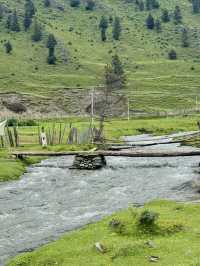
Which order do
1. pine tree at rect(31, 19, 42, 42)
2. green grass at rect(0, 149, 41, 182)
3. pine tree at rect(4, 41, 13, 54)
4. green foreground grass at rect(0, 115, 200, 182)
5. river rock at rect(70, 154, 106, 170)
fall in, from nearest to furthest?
green grass at rect(0, 149, 41, 182), green foreground grass at rect(0, 115, 200, 182), river rock at rect(70, 154, 106, 170), pine tree at rect(4, 41, 13, 54), pine tree at rect(31, 19, 42, 42)

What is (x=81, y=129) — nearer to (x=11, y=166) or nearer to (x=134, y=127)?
(x=134, y=127)

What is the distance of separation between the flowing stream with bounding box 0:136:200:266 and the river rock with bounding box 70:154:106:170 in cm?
113

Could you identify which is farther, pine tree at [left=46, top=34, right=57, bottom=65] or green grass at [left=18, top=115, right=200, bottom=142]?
pine tree at [left=46, top=34, right=57, bottom=65]

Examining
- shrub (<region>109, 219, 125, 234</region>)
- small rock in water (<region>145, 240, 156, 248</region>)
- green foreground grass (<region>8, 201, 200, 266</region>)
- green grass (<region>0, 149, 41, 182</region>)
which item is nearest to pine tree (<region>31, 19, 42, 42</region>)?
green grass (<region>0, 149, 41, 182</region>)

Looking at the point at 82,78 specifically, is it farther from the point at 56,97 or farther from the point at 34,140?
the point at 34,140

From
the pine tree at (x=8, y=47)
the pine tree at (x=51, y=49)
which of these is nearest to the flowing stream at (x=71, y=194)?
the pine tree at (x=51, y=49)

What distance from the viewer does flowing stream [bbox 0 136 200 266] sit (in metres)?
30.8

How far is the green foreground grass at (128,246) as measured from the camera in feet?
75.4

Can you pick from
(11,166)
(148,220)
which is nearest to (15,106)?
(11,166)

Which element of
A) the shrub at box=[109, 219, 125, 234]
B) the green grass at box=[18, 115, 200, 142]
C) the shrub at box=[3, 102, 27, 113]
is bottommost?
the shrub at box=[3, 102, 27, 113]

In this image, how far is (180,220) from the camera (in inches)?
1129

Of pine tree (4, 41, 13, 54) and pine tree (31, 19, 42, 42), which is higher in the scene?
pine tree (31, 19, 42, 42)

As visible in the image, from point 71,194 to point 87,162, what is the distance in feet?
51.9

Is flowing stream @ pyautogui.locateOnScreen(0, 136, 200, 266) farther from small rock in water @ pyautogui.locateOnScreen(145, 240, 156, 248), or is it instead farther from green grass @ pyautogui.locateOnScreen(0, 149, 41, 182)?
small rock in water @ pyautogui.locateOnScreen(145, 240, 156, 248)
